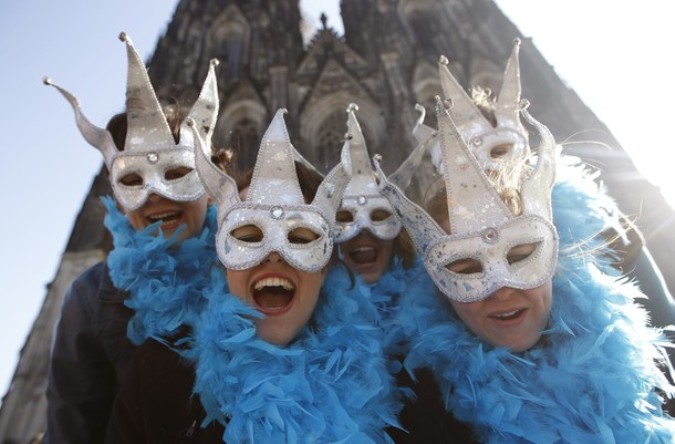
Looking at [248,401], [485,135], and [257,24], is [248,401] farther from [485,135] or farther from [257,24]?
[257,24]

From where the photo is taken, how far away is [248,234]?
1669mm

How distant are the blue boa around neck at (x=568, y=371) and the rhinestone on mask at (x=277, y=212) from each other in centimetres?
72

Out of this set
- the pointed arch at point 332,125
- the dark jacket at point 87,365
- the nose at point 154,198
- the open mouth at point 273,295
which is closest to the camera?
the open mouth at point 273,295

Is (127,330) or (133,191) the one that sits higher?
(133,191)

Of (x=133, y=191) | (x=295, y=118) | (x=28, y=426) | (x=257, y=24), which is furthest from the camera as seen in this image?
(x=257, y=24)

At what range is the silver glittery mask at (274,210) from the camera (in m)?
1.59

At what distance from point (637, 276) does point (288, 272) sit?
1.90 m

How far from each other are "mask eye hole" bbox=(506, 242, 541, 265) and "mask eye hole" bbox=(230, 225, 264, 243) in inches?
38.4

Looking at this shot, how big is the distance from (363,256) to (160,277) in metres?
1.25

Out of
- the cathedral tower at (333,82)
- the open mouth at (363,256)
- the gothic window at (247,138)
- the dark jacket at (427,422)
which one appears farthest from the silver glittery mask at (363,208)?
the gothic window at (247,138)

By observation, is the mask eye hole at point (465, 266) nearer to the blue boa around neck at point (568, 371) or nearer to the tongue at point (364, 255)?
the blue boa around neck at point (568, 371)

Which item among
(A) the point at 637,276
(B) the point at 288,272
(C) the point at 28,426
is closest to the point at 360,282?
(B) the point at 288,272

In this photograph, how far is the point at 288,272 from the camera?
1.62m

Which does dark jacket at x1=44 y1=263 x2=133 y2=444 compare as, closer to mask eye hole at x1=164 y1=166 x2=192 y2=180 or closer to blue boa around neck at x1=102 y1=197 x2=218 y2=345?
blue boa around neck at x1=102 y1=197 x2=218 y2=345
